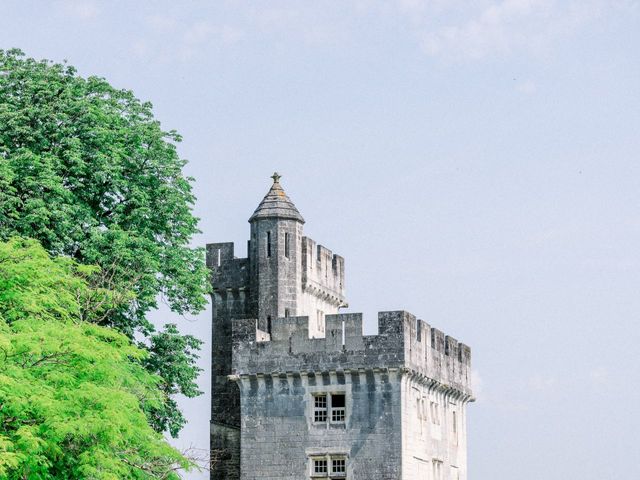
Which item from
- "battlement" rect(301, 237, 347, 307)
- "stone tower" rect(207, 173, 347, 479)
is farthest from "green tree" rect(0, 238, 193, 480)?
"battlement" rect(301, 237, 347, 307)

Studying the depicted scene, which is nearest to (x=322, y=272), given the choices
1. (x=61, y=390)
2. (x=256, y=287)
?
(x=256, y=287)

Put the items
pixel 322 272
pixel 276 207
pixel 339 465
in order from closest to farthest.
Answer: pixel 339 465 < pixel 276 207 < pixel 322 272

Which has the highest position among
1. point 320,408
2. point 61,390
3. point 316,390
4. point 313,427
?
point 316,390

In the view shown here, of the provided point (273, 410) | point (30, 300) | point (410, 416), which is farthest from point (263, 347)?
point (30, 300)

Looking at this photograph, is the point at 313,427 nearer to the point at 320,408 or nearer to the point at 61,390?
the point at 320,408

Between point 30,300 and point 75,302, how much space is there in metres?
2.42

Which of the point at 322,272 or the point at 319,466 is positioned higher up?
the point at 322,272

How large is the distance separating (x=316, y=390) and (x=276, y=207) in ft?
24.7

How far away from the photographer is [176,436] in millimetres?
47625

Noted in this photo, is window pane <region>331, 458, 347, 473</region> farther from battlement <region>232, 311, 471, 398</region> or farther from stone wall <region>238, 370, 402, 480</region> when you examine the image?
battlement <region>232, 311, 471, 398</region>

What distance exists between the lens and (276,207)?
51781mm

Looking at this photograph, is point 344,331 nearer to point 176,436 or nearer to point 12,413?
point 176,436

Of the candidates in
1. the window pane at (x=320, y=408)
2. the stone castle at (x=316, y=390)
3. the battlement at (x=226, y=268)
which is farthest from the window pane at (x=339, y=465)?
the battlement at (x=226, y=268)

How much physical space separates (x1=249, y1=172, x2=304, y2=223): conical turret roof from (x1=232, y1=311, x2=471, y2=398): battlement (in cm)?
441
